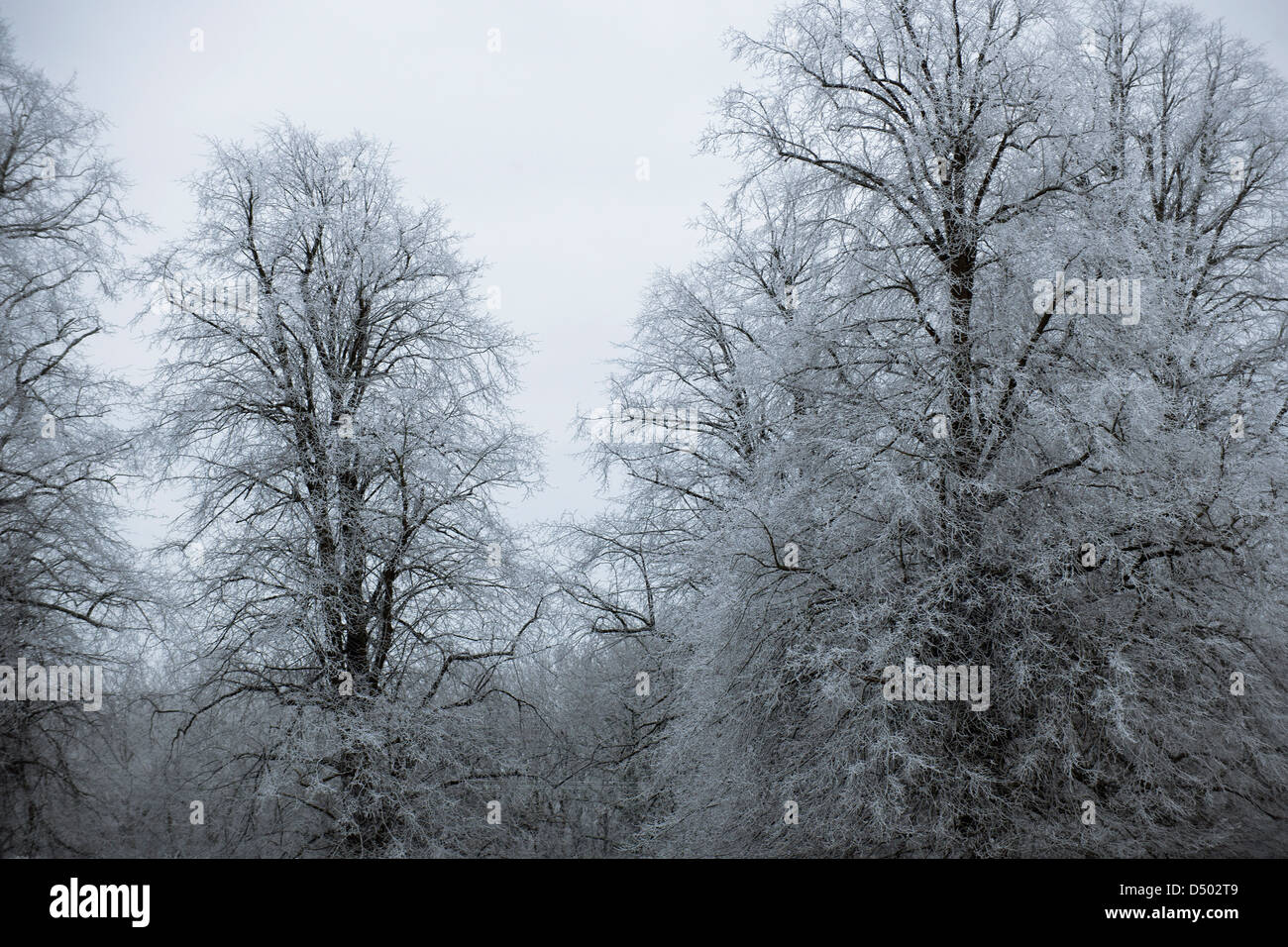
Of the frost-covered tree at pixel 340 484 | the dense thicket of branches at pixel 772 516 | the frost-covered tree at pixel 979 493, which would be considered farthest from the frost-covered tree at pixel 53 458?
the frost-covered tree at pixel 979 493

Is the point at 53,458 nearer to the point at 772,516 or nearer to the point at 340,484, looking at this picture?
the point at 340,484

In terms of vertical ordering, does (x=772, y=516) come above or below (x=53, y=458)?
below

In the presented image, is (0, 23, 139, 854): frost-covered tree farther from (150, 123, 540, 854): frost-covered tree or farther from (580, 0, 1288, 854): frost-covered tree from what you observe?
(580, 0, 1288, 854): frost-covered tree

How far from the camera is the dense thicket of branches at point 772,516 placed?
931cm

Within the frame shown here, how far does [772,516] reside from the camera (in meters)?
11.0

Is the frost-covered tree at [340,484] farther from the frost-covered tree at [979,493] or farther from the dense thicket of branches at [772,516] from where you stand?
the frost-covered tree at [979,493]

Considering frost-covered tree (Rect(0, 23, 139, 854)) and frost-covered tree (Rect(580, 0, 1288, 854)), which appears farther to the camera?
frost-covered tree (Rect(0, 23, 139, 854))

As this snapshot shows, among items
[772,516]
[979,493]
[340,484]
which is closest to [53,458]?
[340,484]

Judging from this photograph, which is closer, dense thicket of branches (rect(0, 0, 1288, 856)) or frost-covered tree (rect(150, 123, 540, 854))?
dense thicket of branches (rect(0, 0, 1288, 856))

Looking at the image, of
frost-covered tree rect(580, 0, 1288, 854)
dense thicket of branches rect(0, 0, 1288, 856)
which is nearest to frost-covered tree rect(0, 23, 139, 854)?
dense thicket of branches rect(0, 0, 1288, 856)

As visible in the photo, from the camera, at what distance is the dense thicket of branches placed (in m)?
9.31

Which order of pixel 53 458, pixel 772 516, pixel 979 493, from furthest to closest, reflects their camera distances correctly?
pixel 53 458, pixel 772 516, pixel 979 493

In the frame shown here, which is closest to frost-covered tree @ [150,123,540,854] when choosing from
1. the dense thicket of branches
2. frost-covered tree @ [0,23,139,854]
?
the dense thicket of branches
